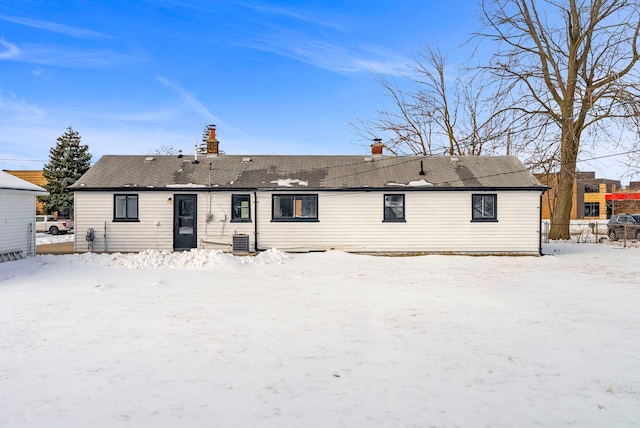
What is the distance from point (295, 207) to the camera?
57.2 ft

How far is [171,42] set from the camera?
1933cm

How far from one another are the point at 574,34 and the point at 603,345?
24284mm

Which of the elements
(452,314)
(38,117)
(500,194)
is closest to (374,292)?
(452,314)

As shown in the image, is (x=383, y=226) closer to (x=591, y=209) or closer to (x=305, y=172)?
(x=305, y=172)

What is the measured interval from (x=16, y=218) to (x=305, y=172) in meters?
11.1

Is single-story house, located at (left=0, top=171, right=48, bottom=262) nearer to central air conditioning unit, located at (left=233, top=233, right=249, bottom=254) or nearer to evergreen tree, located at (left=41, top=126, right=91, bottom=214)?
central air conditioning unit, located at (left=233, top=233, right=249, bottom=254)

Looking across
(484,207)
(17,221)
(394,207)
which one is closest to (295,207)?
(394,207)

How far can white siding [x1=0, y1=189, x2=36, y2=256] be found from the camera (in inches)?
574

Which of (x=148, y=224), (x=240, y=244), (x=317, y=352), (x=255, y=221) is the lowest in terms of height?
(x=317, y=352)

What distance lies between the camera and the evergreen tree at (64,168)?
35.7 meters

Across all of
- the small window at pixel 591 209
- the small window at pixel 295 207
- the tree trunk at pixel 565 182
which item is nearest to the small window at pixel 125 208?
the small window at pixel 295 207

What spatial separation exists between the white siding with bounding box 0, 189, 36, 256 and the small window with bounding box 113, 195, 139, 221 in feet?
9.79

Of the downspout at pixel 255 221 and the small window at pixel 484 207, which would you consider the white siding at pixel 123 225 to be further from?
the small window at pixel 484 207

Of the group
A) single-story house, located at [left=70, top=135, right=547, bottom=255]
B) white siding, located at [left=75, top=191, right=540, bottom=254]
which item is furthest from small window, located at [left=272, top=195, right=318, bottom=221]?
white siding, located at [left=75, top=191, right=540, bottom=254]
